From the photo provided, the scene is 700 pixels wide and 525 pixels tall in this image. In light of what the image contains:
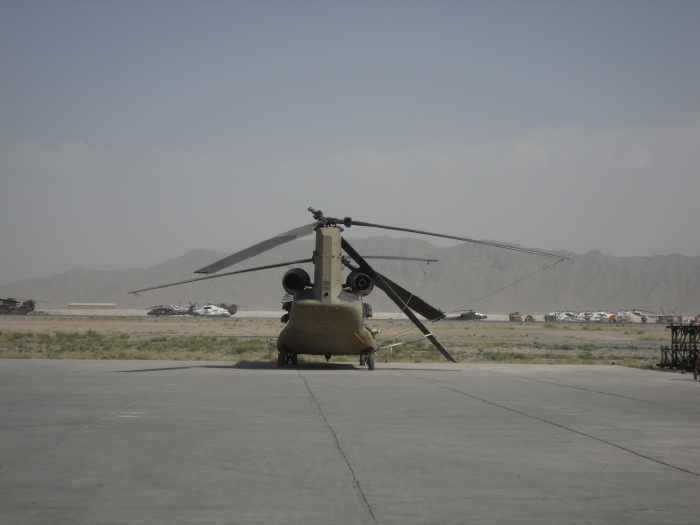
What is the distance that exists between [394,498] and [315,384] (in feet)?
40.4

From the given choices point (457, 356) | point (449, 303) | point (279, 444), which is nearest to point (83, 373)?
point (279, 444)

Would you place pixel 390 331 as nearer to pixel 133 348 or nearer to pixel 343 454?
pixel 133 348

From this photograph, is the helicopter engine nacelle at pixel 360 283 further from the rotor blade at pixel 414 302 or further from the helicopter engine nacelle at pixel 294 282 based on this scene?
the helicopter engine nacelle at pixel 294 282

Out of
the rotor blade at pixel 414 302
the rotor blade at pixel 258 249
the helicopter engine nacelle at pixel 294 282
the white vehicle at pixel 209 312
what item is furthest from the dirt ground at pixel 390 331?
the white vehicle at pixel 209 312

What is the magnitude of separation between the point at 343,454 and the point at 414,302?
16391 mm

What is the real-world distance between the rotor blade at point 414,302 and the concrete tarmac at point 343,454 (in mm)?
7153

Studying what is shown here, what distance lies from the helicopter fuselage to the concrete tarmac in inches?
198

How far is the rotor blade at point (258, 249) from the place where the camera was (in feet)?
66.4

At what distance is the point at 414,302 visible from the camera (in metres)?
25.7

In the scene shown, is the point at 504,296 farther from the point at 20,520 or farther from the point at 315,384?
the point at 20,520

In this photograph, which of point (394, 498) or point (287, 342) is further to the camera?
Answer: point (287, 342)

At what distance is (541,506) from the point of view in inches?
274

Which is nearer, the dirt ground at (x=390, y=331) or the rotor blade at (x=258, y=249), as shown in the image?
the rotor blade at (x=258, y=249)

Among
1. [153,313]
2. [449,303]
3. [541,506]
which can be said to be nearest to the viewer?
[541,506]
